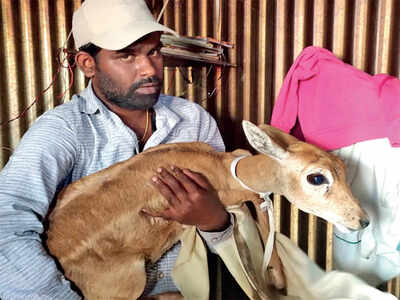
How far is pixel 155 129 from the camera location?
1.87 meters

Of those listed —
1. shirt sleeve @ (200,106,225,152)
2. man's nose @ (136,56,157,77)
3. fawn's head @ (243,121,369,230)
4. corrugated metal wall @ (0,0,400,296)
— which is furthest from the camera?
corrugated metal wall @ (0,0,400,296)

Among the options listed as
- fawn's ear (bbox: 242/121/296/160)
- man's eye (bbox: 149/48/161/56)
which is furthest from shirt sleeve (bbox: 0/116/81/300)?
fawn's ear (bbox: 242/121/296/160)

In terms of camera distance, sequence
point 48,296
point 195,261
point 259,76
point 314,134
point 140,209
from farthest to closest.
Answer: point 259,76
point 314,134
point 195,261
point 140,209
point 48,296

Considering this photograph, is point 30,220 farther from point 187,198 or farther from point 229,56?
point 229,56

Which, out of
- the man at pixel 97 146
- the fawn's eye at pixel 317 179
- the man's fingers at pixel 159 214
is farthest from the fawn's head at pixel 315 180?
the man's fingers at pixel 159 214

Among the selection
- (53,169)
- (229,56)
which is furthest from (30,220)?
(229,56)

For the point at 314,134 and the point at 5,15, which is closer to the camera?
the point at 314,134

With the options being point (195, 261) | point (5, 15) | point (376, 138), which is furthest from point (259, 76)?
point (5, 15)

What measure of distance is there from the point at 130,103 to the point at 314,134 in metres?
0.89

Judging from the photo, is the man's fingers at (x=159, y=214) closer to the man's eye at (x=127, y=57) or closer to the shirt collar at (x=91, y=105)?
the shirt collar at (x=91, y=105)

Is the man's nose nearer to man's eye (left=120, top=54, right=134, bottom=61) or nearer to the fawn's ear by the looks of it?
man's eye (left=120, top=54, right=134, bottom=61)

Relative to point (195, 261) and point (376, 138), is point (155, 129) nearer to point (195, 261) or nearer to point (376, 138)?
point (195, 261)

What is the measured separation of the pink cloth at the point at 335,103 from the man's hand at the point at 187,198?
688 millimetres

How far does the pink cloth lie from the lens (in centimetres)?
162
